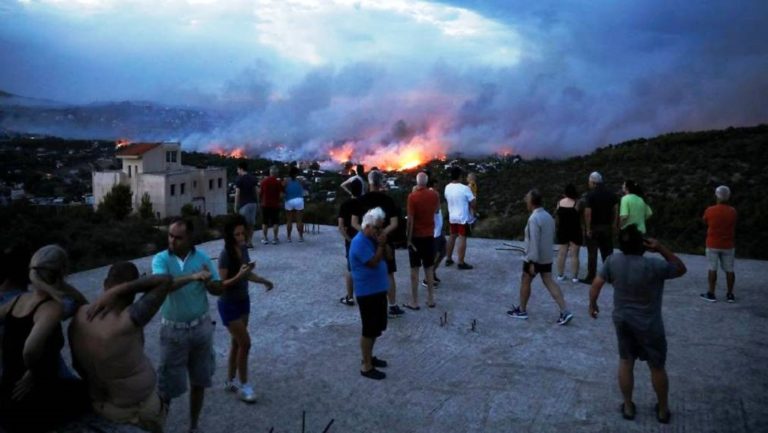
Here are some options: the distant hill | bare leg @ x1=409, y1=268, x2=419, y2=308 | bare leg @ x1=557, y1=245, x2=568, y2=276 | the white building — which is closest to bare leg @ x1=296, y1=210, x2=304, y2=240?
bare leg @ x1=409, y1=268, x2=419, y2=308

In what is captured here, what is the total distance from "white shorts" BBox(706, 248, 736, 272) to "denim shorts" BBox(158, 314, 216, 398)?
672cm

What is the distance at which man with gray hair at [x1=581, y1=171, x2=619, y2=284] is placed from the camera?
8.77m

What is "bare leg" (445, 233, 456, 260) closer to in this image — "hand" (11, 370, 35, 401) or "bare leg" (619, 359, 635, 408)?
"bare leg" (619, 359, 635, 408)

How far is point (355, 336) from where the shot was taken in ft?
22.2

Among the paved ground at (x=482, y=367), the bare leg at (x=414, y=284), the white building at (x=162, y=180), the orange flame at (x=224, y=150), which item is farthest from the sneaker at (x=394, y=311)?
the orange flame at (x=224, y=150)

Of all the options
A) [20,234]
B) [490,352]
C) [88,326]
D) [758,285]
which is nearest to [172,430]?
[88,326]

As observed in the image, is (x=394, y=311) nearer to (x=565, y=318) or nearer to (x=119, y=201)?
(x=565, y=318)

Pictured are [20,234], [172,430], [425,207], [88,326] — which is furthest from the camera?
[20,234]

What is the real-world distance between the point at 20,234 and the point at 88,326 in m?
11.1

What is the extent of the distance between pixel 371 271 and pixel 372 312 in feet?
1.23

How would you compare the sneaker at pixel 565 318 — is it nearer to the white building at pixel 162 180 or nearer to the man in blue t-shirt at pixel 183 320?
the man in blue t-shirt at pixel 183 320

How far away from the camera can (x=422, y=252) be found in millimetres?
7750

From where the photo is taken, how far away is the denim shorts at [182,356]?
421 cm

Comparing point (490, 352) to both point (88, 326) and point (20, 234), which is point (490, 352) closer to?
point (88, 326)
